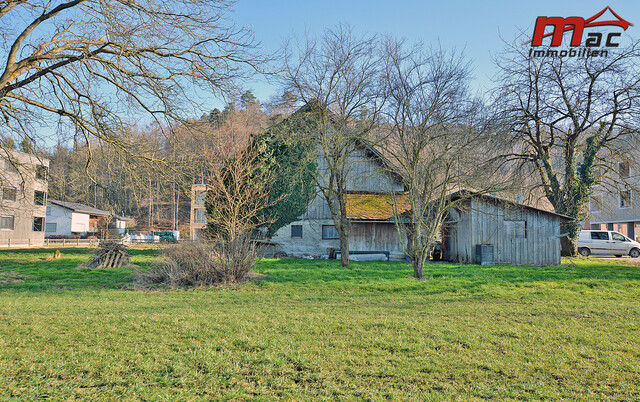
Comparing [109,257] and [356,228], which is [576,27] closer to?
[356,228]

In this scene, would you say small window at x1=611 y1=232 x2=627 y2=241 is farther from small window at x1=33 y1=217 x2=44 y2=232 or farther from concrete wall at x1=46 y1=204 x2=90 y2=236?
concrete wall at x1=46 y1=204 x2=90 y2=236

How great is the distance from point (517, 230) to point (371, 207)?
8739mm

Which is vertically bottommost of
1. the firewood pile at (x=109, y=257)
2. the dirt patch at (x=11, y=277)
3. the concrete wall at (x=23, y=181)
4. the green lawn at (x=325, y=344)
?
the dirt patch at (x=11, y=277)

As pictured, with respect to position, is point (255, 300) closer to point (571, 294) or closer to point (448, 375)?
point (448, 375)

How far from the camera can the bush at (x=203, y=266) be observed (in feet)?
46.1

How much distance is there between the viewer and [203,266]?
14.1m

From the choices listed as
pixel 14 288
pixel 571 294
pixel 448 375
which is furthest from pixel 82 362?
pixel 571 294

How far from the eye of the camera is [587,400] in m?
4.58

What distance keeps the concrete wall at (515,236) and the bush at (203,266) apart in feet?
44.2

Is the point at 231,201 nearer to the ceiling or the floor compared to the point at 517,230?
nearer to the ceiling

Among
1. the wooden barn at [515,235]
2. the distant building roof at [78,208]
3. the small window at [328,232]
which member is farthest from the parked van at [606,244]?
the distant building roof at [78,208]

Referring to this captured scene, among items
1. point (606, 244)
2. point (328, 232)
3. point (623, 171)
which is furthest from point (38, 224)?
point (623, 171)

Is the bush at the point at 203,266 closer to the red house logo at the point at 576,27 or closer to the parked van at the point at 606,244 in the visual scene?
the red house logo at the point at 576,27

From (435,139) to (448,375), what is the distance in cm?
1082
